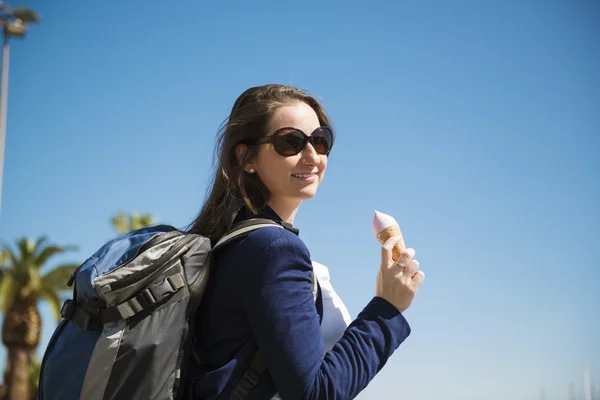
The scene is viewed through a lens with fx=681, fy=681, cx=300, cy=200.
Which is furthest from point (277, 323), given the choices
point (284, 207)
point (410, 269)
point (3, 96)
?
point (3, 96)

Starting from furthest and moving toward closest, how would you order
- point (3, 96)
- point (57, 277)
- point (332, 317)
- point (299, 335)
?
1. point (57, 277)
2. point (3, 96)
3. point (332, 317)
4. point (299, 335)

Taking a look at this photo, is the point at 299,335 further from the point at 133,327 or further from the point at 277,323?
the point at 133,327

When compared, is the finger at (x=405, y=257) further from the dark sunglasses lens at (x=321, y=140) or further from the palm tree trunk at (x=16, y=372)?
the palm tree trunk at (x=16, y=372)

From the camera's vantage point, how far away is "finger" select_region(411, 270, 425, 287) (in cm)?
284

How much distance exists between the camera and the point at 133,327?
2449mm

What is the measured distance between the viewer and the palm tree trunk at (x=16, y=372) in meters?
24.5

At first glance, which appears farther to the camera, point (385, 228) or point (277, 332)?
point (385, 228)

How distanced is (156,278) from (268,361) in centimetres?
52

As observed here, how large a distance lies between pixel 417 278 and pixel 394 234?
288 millimetres

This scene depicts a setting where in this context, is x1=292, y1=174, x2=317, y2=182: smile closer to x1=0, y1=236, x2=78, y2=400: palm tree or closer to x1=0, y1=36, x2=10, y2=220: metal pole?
x1=0, y1=36, x2=10, y2=220: metal pole

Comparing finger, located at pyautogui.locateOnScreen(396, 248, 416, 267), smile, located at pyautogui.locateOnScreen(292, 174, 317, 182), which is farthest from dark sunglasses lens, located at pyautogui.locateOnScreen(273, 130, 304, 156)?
finger, located at pyautogui.locateOnScreen(396, 248, 416, 267)

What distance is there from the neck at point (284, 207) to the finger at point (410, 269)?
0.64 m

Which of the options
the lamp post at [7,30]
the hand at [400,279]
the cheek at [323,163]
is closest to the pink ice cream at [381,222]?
the hand at [400,279]

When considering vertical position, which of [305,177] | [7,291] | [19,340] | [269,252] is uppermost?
[305,177]
